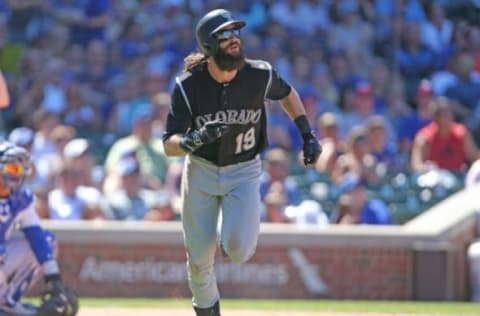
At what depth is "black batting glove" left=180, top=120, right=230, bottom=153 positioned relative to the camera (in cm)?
697

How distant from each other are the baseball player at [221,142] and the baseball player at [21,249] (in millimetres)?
1346

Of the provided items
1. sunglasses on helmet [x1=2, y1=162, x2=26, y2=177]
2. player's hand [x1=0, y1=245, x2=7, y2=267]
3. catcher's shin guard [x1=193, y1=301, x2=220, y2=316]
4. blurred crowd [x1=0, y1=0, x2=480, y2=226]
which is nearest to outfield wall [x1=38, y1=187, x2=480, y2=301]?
blurred crowd [x1=0, y1=0, x2=480, y2=226]

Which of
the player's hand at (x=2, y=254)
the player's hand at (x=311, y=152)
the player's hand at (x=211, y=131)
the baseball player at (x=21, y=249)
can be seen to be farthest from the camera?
the baseball player at (x=21, y=249)

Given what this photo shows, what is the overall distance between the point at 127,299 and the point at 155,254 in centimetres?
44

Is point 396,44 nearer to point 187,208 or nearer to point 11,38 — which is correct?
point 11,38

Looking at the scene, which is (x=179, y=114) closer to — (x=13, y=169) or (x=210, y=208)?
(x=210, y=208)

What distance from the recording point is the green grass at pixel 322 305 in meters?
10.3

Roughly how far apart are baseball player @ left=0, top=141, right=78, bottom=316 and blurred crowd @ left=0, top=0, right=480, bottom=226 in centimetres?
297

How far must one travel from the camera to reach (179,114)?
7.34m

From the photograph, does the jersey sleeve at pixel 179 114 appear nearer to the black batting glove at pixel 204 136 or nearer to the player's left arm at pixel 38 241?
the black batting glove at pixel 204 136

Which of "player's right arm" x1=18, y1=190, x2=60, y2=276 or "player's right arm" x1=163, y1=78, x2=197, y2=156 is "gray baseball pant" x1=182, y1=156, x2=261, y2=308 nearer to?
"player's right arm" x1=163, y1=78, x2=197, y2=156

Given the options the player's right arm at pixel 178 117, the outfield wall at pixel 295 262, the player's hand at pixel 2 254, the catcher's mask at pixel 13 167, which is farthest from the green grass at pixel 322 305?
the player's right arm at pixel 178 117

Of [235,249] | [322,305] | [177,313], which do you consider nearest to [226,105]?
[235,249]

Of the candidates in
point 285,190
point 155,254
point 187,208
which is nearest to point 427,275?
point 285,190
